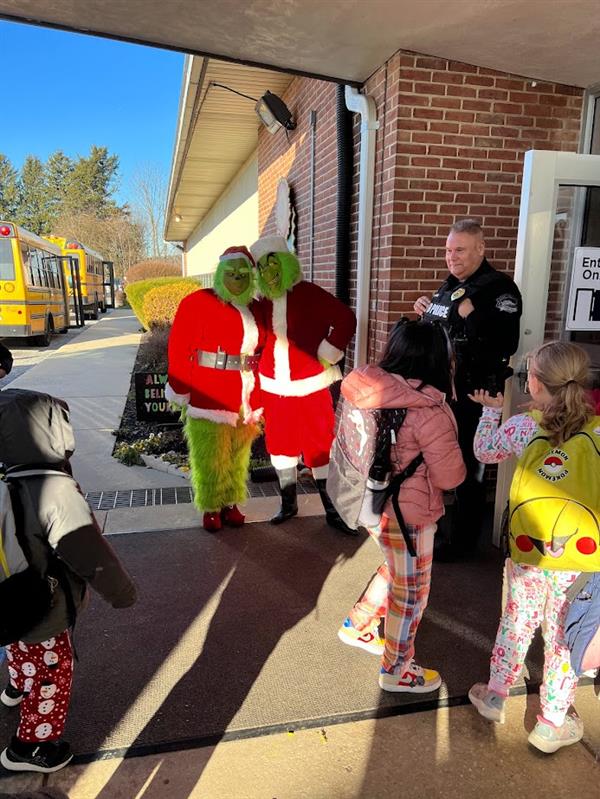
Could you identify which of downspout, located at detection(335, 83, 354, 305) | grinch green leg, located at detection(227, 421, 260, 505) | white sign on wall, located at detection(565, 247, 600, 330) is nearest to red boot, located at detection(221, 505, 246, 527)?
grinch green leg, located at detection(227, 421, 260, 505)

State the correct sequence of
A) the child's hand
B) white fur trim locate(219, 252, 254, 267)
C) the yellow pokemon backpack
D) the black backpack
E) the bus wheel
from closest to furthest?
the black backpack
the yellow pokemon backpack
the child's hand
white fur trim locate(219, 252, 254, 267)
the bus wheel

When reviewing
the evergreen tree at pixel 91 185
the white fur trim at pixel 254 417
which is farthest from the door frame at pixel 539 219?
the evergreen tree at pixel 91 185

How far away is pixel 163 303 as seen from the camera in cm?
1243

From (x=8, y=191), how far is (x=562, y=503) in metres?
67.2

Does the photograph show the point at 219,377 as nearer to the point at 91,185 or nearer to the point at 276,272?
the point at 276,272

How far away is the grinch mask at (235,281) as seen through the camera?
3.59 m

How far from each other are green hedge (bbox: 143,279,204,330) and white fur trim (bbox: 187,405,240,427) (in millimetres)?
8670

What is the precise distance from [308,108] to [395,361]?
16.9 ft

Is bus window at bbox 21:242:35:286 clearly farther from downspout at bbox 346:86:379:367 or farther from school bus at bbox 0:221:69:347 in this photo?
downspout at bbox 346:86:379:367

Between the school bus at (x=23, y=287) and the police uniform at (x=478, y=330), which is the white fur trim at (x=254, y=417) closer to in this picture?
the police uniform at (x=478, y=330)

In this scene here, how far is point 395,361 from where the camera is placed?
2184 millimetres

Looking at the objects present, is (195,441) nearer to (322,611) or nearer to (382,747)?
(322,611)

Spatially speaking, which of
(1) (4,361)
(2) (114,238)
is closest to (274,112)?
(1) (4,361)

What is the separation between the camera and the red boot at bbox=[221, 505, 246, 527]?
4012mm
